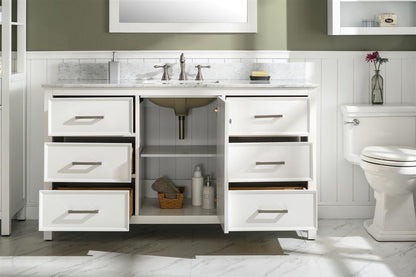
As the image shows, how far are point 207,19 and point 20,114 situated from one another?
4.19 feet

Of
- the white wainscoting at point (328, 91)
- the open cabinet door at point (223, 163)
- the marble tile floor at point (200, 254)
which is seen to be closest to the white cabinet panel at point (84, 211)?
the marble tile floor at point (200, 254)

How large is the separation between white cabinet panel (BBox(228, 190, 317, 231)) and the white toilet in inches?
16.2

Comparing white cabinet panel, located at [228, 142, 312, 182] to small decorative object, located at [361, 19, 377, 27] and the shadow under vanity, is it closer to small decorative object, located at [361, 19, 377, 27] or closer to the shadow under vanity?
the shadow under vanity

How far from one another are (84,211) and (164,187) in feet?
1.68

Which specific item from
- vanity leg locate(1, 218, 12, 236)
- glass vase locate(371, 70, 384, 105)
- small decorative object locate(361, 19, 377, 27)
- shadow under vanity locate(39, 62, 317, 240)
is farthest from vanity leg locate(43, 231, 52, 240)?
small decorative object locate(361, 19, 377, 27)

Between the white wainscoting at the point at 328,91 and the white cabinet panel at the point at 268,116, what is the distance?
64 cm

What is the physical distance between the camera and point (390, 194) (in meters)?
3.20

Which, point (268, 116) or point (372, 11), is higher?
point (372, 11)

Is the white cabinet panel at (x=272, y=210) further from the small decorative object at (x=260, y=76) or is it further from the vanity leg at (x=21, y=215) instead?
the vanity leg at (x=21, y=215)

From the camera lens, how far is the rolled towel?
10.9 ft

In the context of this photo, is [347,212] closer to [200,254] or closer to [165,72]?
[200,254]

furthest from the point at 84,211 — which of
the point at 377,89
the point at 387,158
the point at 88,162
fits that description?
the point at 377,89

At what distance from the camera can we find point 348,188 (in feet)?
12.2

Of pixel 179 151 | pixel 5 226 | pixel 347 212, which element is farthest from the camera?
pixel 347 212
